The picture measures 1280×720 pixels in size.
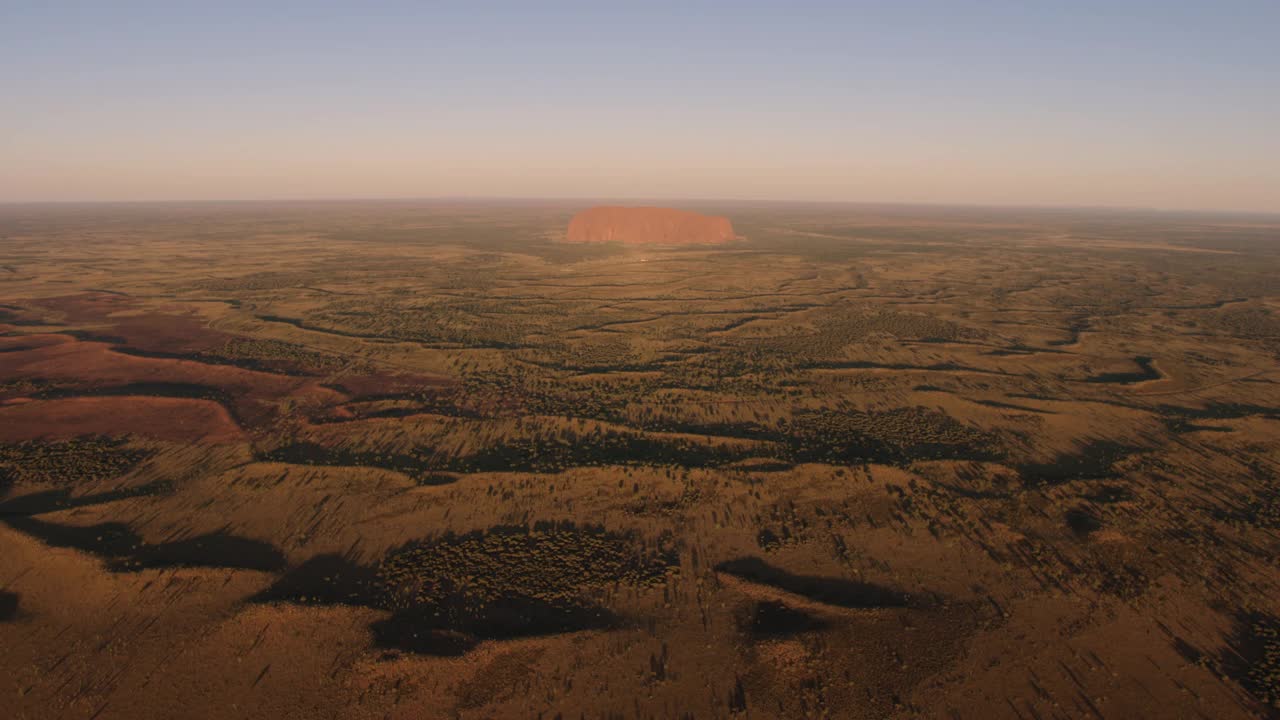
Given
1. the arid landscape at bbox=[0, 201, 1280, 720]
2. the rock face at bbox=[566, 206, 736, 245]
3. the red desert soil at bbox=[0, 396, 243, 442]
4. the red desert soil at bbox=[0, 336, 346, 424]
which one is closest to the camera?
the arid landscape at bbox=[0, 201, 1280, 720]

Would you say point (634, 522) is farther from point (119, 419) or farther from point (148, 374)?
point (148, 374)

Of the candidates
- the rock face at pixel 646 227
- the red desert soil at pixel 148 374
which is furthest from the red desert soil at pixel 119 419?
the rock face at pixel 646 227

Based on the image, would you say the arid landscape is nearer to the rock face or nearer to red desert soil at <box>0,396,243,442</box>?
red desert soil at <box>0,396,243,442</box>

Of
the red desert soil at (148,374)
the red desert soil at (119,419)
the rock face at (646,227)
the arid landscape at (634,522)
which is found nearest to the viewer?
the arid landscape at (634,522)

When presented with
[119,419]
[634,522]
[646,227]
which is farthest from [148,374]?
[646,227]

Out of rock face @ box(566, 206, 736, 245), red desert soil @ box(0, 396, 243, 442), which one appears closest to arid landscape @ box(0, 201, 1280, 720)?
red desert soil @ box(0, 396, 243, 442)

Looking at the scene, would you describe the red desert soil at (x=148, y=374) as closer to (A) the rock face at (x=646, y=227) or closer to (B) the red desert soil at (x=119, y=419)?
(B) the red desert soil at (x=119, y=419)
